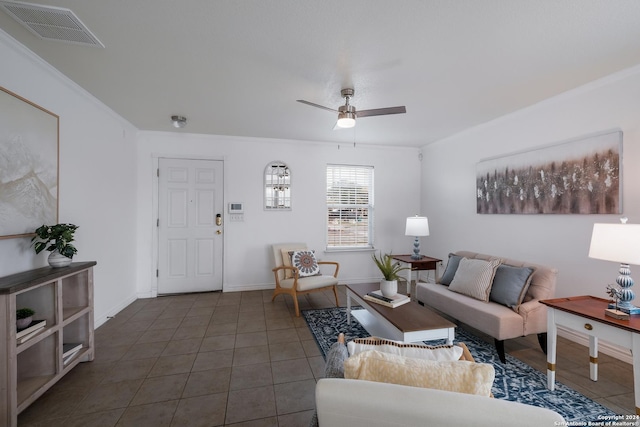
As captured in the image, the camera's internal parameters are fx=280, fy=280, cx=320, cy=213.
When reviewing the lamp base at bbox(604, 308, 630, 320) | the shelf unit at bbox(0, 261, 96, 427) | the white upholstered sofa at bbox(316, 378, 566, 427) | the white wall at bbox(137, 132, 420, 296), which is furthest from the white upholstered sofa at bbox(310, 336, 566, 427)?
the white wall at bbox(137, 132, 420, 296)

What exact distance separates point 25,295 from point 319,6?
9.16 feet

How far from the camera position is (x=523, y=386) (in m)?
2.04

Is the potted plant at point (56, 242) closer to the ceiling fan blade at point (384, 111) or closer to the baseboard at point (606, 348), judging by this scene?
the ceiling fan blade at point (384, 111)

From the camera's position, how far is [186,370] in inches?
89.7

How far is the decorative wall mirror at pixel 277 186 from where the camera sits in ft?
15.2

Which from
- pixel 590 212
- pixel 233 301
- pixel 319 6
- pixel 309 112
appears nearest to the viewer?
pixel 319 6

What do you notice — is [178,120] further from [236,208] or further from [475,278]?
[475,278]

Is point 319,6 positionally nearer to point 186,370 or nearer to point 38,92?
point 38,92

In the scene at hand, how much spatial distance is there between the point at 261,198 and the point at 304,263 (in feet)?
4.47

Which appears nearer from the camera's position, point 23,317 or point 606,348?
point 23,317

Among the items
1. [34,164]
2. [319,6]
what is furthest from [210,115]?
[319,6]

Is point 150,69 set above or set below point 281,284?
above

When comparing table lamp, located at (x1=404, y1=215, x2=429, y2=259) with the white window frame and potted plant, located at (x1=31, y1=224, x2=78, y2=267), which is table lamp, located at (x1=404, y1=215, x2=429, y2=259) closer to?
the white window frame

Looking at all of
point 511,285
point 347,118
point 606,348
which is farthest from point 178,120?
point 606,348
